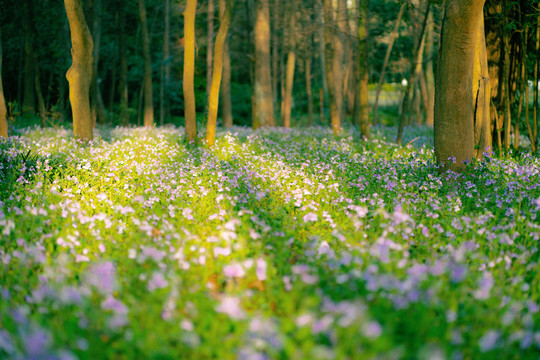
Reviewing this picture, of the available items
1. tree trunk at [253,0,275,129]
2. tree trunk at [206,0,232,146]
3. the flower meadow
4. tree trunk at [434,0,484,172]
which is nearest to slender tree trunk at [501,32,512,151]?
tree trunk at [434,0,484,172]

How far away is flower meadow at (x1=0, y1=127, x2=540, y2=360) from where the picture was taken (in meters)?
2.33

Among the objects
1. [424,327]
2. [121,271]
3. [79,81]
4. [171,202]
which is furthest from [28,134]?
[424,327]

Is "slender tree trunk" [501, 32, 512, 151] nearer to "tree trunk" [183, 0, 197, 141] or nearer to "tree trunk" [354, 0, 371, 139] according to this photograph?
"tree trunk" [354, 0, 371, 139]

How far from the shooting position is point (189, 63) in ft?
42.0

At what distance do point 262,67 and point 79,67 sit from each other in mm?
9618

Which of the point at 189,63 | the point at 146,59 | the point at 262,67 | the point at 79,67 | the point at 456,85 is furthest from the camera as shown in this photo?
the point at 146,59

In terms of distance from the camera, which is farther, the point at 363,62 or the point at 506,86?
the point at 363,62

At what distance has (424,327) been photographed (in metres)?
2.60

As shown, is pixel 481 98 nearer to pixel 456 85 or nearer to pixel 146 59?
pixel 456 85

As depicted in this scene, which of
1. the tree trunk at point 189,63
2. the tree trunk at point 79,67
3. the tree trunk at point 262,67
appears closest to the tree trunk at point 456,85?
the tree trunk at point 189,63

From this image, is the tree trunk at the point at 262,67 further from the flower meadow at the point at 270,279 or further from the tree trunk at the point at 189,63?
the flower meadow at the point at 270,279

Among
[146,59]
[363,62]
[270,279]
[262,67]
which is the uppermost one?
[146,59]

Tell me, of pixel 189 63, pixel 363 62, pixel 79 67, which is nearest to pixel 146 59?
pixel 189 63

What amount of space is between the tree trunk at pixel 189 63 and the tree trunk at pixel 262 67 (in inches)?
273
